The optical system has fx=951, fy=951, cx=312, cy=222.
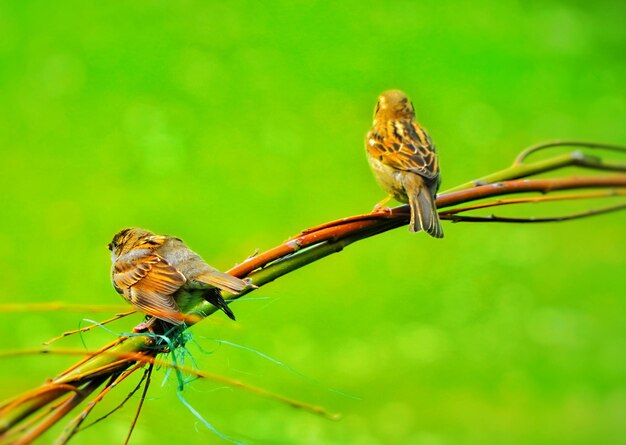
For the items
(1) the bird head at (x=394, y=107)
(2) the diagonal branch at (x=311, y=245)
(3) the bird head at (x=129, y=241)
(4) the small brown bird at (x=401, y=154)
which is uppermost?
(1) the bird head at (x=394, y=107)

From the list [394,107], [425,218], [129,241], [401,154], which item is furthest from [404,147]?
[129,241]

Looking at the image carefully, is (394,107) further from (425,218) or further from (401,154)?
(425,218)

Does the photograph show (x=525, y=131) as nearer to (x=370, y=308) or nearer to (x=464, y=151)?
(x=464, y=151)

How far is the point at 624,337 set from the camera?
6043mm

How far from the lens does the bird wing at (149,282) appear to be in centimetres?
240

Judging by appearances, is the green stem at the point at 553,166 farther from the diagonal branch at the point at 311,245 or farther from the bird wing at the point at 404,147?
the bird wing at the point at 404,147

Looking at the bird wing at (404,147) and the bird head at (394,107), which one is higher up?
the bird head at (394,107)

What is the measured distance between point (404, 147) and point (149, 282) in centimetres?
110

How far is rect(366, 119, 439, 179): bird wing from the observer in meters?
3.21

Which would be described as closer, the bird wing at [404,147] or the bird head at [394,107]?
the bird wing at [404,147]

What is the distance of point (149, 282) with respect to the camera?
2719 millimetres

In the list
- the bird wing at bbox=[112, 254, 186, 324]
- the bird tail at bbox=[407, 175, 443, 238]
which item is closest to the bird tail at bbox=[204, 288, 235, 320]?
the bird wing at bbox=[112, 254, 186, 324]

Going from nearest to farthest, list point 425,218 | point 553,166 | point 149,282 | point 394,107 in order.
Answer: point 553,166
point 425,218
point 149,282
point 394,107

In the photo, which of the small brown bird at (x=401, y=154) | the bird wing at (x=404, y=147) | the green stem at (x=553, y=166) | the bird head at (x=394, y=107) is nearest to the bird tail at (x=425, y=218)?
the small brown bird at (x=401, y=154)
